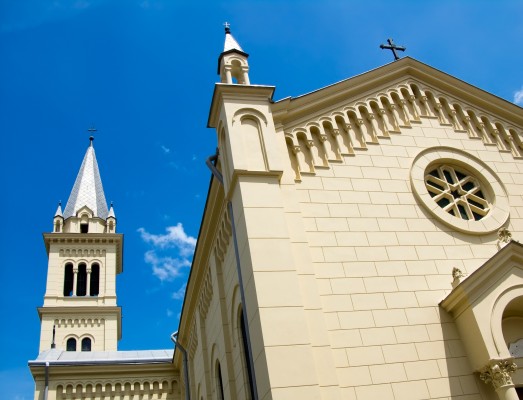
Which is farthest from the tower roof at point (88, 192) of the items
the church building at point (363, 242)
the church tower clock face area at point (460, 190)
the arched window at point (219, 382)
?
the church tower clock face area at point (460, 190)

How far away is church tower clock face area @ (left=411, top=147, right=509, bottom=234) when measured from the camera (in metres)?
12.1

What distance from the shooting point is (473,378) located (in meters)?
9.98

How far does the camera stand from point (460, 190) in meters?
12.9

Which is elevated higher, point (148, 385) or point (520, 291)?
point (148, 385)

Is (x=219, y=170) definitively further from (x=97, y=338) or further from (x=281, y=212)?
(x=97, y=338)

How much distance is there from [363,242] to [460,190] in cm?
334

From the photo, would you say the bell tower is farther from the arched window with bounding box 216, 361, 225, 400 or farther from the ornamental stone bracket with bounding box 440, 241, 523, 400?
the ornamental stone bracket with bounding box 440, 241, 523, 400

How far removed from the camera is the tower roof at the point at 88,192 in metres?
41.5

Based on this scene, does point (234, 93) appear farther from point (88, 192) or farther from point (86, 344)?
point (88, 192)

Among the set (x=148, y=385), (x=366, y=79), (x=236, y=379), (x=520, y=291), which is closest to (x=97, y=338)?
(x=148, y=385)

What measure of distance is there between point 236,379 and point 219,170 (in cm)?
486

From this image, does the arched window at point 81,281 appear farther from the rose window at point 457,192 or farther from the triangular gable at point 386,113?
the rose window at point 457,192

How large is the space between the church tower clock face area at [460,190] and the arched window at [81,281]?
29.5 metres

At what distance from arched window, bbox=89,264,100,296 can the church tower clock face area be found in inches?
1159
